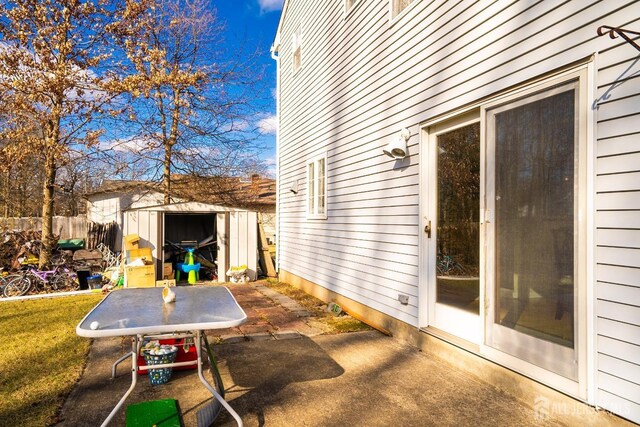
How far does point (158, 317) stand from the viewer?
2570 millimetres

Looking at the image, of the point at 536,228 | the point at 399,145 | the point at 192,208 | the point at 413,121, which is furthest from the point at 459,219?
the point at 192,208

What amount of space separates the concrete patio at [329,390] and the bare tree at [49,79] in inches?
308

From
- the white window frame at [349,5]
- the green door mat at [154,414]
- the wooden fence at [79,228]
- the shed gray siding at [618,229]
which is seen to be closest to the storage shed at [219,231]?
the wooden fence at [79,228]

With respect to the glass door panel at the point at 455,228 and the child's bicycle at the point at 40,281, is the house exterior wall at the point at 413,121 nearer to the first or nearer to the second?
the glass door panel at the point at 455,228

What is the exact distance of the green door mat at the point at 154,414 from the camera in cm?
264

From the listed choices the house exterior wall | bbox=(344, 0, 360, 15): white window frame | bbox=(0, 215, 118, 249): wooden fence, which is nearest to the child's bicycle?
bbox=(0, 215, 118, 249): wooden fence

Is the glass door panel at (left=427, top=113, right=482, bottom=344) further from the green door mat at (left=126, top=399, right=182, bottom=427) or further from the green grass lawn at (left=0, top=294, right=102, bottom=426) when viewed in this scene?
the green grass lawn at (left=0, top=294, right=102, bottom=426)

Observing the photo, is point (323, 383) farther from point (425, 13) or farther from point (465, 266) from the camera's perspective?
point (425, 13)

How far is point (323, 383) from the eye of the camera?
3494 mm

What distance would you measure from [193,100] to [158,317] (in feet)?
43.5

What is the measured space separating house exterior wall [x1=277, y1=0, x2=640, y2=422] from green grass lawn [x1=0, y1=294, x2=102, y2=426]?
333 centimetres

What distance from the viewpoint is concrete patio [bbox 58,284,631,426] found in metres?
2.82

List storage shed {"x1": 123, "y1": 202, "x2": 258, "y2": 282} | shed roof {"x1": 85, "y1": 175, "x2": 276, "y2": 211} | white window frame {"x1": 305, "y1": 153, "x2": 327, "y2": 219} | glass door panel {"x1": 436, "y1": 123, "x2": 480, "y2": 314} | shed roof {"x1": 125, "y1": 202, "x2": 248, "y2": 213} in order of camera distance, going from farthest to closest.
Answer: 1. shed roof {"x1": 85, "y1": 175, "x2": 276, "y2": 211}
2. shed roof {"x1": 125, "y1": 202, "x2": 248, "y2": 213}
3. storage shed {"x1": 123, "y1": 202, "x2": 258, "y2": 282}
4. white window frame {"x1": 305, "y1": 153, "x2": 327, "y2": 219}
5. glass door panel {"x1": 436, "y1": 123, "x2": 480, "y2": 314}

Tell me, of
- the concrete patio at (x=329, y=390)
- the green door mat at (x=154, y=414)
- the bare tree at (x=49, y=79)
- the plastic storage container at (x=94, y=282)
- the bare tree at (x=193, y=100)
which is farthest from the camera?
the bare tree at (x=193, y=100)
